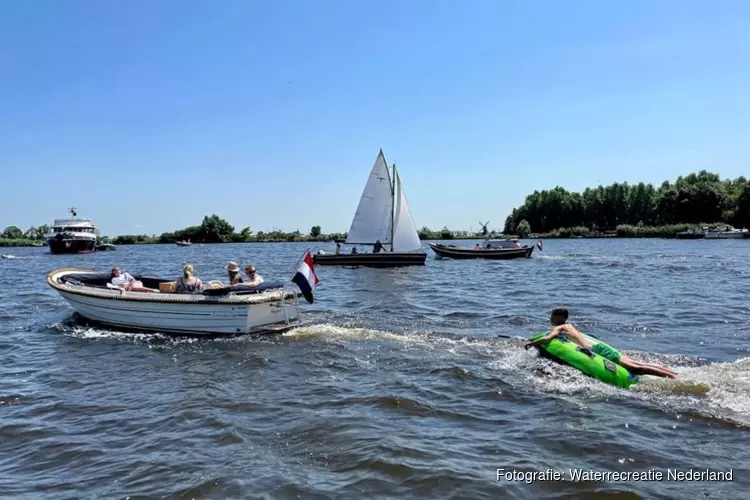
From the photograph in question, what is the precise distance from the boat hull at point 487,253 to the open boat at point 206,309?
151ft

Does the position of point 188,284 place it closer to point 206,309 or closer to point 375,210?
point 206,309

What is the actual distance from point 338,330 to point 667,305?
1409cm

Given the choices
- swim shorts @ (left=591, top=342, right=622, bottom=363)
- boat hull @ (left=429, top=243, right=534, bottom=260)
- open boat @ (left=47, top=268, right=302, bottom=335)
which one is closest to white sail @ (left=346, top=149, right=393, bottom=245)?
boat hull @ (left=429, top=243, right=534, bottom=260)

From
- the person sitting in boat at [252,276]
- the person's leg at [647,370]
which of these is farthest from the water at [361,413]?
the person sitting in boat at [252,276]

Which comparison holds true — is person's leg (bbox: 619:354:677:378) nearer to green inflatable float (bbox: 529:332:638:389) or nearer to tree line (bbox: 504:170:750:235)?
green inflatable float (bbox: 529:332:638:389)

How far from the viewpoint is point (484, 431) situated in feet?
29.0

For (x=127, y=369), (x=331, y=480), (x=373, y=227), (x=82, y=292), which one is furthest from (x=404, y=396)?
(x=373, y=227)

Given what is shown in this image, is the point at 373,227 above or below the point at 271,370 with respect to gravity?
above

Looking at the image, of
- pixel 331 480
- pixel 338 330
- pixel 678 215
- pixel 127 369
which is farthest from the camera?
pixel 678 215

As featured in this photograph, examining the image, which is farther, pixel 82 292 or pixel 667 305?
pixel 667 305

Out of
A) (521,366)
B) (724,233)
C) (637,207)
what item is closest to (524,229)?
(637,207)

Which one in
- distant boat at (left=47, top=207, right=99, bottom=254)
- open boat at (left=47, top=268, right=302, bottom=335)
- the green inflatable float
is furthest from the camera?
distant boat at (left=47, top=207, right=99, bottom=254)

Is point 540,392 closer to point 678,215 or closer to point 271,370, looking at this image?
point 271,370

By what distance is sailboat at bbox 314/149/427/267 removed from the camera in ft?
152
